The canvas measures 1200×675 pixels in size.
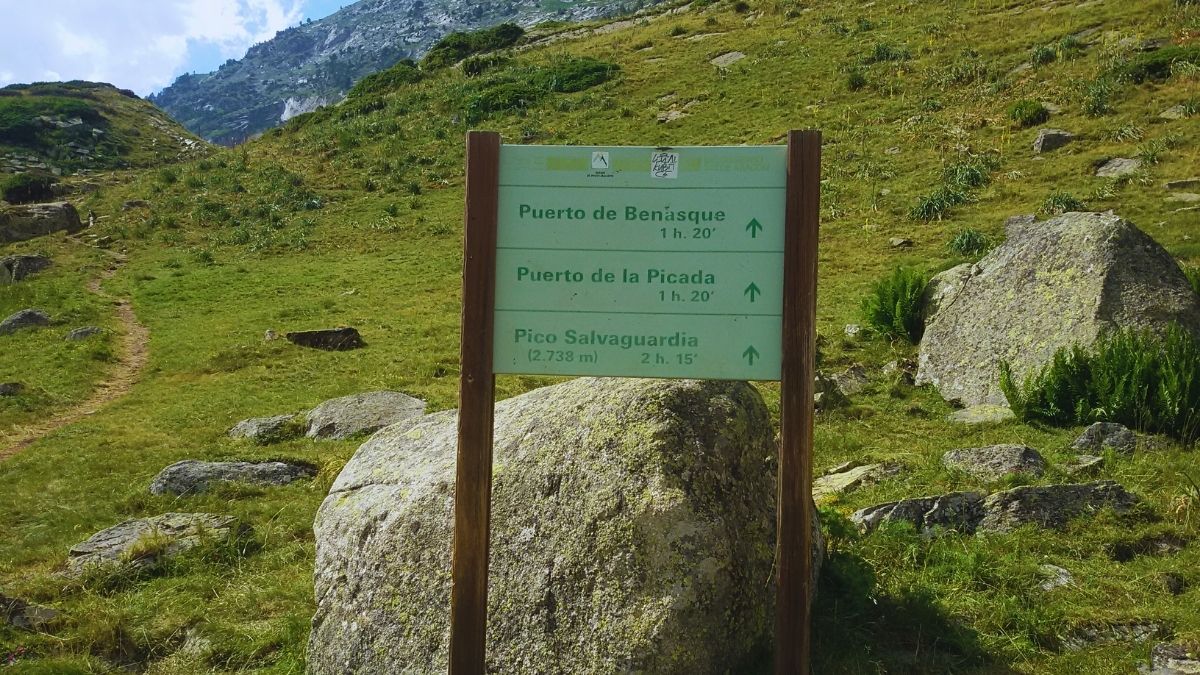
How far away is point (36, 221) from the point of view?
38375 millimetres

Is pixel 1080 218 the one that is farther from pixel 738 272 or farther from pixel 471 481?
pixel 471 481

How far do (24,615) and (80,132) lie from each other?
94741 mm

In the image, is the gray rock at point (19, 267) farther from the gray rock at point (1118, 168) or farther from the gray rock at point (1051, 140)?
the gray rock at point (1118, 168)

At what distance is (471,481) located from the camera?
198 inches

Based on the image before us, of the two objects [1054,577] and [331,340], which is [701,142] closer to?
[331,340]

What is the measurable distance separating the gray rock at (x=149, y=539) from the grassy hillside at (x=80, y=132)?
73.2 m

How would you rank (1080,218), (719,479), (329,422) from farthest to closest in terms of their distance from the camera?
(329,422) < (1080,218) < (719,479)

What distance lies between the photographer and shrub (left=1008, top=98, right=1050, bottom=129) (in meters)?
30.0

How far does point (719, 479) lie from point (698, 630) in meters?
0.99

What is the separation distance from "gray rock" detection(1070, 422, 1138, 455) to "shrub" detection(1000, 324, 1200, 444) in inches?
21.3

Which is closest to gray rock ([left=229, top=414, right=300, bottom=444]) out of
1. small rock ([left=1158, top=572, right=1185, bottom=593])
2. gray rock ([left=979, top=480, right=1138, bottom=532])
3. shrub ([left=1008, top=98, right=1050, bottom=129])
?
gray rock ([left=979, top=480, right=1138, bottom=532])

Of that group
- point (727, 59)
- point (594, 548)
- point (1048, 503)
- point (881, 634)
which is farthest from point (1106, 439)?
point (727, 59)

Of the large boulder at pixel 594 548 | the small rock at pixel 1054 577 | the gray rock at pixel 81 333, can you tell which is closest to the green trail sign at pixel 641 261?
the large boulder at pixel 594 548

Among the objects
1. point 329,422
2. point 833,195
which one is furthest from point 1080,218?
point 833,195
